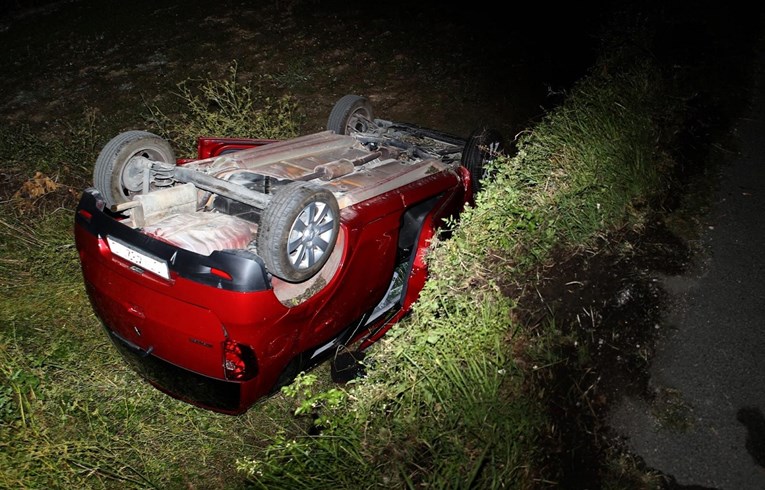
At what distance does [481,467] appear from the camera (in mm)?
2789

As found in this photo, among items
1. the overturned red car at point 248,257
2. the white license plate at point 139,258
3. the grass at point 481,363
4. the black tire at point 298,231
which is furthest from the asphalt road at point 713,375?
the white license plate at point 139,258

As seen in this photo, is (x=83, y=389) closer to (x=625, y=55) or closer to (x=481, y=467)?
(x=481, y=467)

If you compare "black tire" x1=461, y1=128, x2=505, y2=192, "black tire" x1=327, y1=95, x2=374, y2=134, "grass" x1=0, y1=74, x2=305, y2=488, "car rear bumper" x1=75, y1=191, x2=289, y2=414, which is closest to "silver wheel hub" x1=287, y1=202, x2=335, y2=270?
"car rear bumper" x1=75, y1=191, x2=289, y2=414

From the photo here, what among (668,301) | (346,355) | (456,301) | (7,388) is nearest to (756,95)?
(668,301)

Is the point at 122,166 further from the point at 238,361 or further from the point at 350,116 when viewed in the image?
the point at 350,116

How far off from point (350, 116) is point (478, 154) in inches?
60.6

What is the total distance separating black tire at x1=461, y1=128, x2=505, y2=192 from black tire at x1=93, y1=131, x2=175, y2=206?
8.84ft

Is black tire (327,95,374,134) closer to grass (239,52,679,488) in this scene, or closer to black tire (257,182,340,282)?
grass (239,52,679,488)

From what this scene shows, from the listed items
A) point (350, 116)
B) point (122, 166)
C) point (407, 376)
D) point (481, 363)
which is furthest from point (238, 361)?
point (350, 116)

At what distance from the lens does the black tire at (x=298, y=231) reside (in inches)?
119

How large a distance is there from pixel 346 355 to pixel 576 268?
180 cm

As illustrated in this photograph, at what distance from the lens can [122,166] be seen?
3.94 meters

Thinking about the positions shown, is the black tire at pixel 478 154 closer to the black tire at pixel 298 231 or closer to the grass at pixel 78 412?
the black tire at pixel 298 231

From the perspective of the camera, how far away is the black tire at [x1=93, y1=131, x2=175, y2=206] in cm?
390
